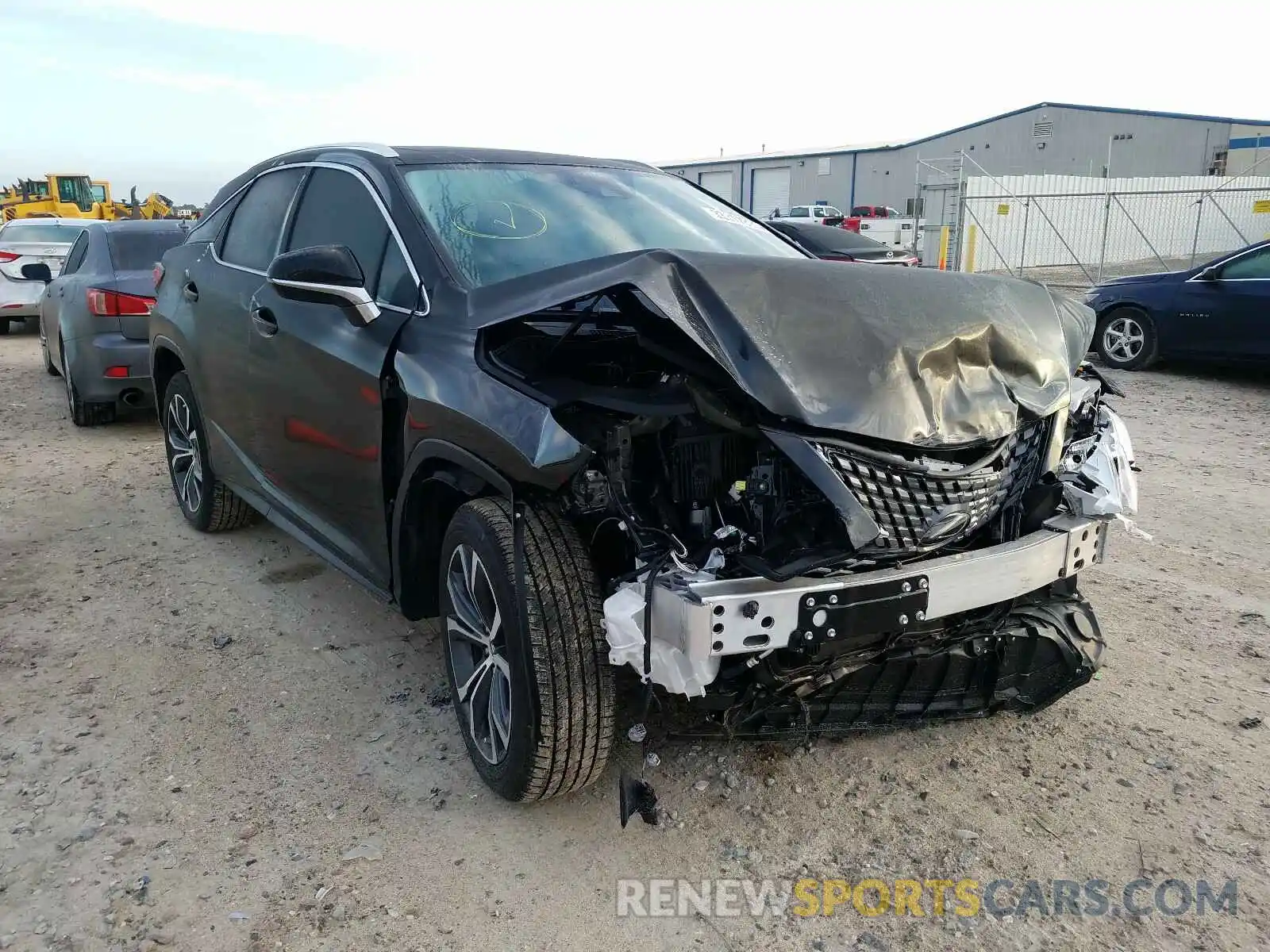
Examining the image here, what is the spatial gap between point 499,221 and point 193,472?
2.84 metres

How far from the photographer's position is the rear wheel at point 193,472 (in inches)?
203

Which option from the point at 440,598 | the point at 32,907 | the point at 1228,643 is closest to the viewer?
the point at 32,907

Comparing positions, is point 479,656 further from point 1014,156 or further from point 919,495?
point 1014,156

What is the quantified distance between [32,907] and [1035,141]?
50.9 metres

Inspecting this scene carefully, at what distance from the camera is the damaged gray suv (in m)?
2.45

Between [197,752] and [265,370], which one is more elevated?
[265,370]

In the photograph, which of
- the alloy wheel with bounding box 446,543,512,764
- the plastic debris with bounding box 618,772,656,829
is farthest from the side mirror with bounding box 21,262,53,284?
the plastic debris with bounding box 618,772,656,829

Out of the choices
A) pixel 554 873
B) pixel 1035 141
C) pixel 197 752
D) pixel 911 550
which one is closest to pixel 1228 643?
pixel 911 550

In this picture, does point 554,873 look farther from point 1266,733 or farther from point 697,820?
point 1266,733

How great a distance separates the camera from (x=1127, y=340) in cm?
1030

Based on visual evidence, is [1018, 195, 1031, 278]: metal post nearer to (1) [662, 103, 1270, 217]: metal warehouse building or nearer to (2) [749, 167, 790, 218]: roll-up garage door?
(1) [662, 103, 1270, 217]: metal warehouse building

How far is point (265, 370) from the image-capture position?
13.1 ft

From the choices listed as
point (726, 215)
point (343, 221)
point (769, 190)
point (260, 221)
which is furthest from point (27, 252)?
point (769, 190)

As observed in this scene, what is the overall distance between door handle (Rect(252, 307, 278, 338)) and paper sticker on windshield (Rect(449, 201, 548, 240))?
98 centimetres
